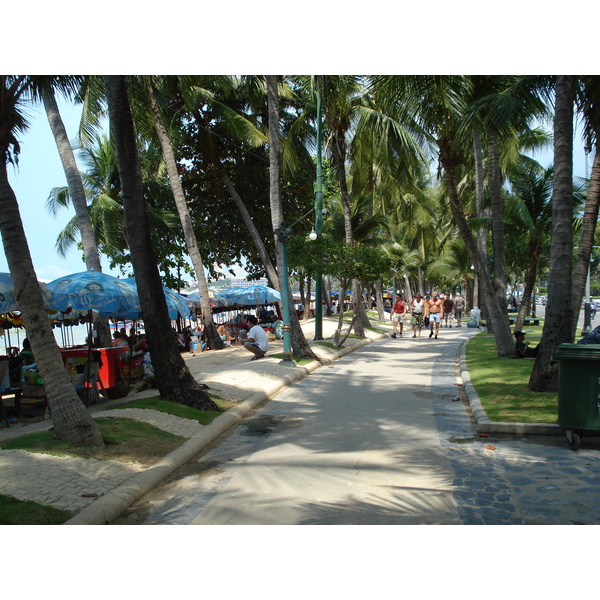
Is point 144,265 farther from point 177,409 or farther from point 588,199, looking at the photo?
point 588,199

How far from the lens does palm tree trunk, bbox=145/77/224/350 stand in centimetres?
1909

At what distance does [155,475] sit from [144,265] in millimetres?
4178

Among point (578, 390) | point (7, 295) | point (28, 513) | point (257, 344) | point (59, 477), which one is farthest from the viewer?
point (257, 344)

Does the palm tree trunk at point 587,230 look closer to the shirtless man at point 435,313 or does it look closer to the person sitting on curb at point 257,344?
the person sitting on curb at point 257,344

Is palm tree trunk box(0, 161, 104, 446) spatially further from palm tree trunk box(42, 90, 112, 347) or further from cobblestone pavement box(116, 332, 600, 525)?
palm tree trunk box(42, 90, 112, 347)

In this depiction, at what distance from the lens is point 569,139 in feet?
32.8

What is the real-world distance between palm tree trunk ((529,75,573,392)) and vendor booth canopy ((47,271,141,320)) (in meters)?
7.90

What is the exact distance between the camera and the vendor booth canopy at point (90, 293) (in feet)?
35.7

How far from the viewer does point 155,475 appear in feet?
20.3

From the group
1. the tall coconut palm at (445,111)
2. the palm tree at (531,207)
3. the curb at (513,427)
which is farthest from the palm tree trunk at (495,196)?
the curb at (513,427)

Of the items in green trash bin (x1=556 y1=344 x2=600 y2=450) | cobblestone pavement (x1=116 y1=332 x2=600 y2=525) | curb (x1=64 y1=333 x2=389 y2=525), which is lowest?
cobblestone pavement (x1=116 y1=332 x2=600 y2=525)

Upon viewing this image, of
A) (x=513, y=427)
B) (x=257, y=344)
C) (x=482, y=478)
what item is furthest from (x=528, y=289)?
(x=482, y=478)

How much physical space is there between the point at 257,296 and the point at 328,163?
22.1 feet

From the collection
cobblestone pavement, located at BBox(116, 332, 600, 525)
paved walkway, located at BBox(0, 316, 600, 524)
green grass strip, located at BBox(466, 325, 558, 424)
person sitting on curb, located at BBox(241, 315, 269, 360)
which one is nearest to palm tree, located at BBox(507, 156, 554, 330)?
green grass strip, located at BBox(466, 325, 558, 424)
